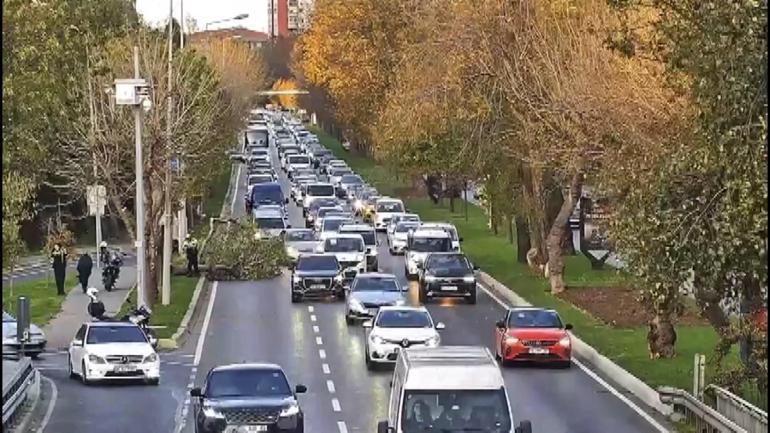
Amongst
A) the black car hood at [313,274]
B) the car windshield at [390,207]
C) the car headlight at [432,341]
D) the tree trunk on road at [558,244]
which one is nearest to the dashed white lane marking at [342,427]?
the car headlight at [432,341]

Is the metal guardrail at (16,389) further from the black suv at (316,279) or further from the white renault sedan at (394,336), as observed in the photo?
the black suv at (316,279)

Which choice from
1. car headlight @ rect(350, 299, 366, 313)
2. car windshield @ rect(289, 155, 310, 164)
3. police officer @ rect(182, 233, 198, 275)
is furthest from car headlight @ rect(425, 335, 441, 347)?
car windshield @ rect(289, 155, 310, 164)

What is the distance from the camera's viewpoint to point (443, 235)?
57438mm

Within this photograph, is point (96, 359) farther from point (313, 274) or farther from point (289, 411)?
point (313, 274)

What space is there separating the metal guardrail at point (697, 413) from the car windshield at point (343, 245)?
27490mm

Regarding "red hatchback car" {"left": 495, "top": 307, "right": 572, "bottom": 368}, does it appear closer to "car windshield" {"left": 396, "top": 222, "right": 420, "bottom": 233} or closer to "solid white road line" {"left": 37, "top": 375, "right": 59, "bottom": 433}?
"solid white road line" {"left": 37, "top": 375, "right": 59, "bottom": 433}

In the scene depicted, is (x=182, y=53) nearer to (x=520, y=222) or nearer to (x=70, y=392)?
(x=520, y=222)

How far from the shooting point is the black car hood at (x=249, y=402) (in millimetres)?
24531

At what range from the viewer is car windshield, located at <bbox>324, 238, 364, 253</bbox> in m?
55.5

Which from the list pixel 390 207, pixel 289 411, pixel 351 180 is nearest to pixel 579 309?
pixel 289 411

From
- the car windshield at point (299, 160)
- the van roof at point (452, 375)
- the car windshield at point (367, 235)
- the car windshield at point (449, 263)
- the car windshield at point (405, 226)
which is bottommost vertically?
the car windshield at point (299, 160)

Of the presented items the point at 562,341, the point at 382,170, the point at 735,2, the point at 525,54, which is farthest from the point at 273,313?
the point at 382,170

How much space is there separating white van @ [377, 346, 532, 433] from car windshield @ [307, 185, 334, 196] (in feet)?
225

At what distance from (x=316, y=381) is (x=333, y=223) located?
34.1m
